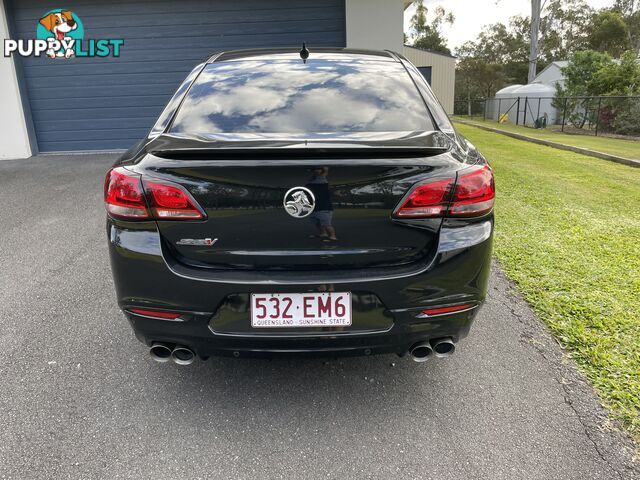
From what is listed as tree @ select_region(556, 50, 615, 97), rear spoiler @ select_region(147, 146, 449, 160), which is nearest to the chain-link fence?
tree @ select_region(556, 50, 615, 97)

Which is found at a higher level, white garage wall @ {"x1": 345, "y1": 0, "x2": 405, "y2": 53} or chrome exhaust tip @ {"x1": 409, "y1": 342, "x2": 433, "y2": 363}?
white garage wall @ {"x1": 345, "y1": 0, "x2": 405, "y2": 53}

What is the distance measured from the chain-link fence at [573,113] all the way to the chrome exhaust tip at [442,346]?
57.6 feet

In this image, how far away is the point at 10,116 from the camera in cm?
985

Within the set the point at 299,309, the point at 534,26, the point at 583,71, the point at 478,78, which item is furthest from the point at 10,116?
the point at 478,78

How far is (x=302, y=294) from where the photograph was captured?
1997 mm

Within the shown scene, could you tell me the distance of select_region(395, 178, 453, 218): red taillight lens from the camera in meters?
1.98

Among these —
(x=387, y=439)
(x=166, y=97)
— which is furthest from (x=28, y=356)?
(x=166, y=97)

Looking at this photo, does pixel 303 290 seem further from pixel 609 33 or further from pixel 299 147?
pixel 609 33

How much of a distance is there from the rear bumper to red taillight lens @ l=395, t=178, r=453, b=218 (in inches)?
4.6

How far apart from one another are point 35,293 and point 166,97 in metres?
7.31

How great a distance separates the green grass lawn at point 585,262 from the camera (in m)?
2.68

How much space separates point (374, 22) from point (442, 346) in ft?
27.6

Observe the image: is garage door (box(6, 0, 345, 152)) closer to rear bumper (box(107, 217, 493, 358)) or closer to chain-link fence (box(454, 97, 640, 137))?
rear bumper (box(107, 217, 493, 358))

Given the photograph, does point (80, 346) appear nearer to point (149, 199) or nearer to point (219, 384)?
point (219, 384)
